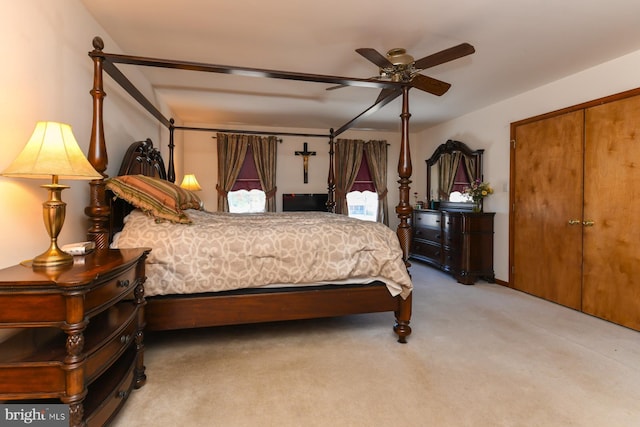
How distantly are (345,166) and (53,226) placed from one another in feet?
16.8

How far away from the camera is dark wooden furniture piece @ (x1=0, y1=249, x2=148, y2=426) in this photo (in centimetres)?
115

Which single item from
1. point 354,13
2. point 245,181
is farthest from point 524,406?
point 245,181

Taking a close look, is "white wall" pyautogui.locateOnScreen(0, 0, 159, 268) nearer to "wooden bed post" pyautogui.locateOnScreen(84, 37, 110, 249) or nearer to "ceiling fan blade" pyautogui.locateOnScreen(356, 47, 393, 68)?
"wooden bed post" pyautogui.locateOnScreen(84, 37, 110, 249)

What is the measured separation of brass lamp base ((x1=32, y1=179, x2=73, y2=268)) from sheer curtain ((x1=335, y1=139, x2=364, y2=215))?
4.87 m

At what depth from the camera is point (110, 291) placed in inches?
56.0

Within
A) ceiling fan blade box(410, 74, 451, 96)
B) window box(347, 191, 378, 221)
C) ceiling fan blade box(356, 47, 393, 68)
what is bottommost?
window box(347, 191, 378, 221)

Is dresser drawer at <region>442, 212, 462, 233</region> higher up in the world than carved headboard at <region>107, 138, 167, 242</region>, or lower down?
lower down

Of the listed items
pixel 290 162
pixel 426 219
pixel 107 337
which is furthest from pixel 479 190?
pixel 107 337

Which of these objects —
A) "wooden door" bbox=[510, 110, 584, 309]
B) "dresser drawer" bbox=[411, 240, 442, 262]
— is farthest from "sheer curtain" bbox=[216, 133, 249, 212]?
"wooden door" bbox=[510, 110, 584, 309]

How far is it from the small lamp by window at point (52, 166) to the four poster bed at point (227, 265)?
545mm

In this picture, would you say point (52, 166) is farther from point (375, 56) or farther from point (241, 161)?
point (241, 161)

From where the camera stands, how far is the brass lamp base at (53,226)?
4.49 ft

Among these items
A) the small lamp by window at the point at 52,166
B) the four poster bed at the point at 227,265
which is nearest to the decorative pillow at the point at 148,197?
the four poster bed at the point at 227,265

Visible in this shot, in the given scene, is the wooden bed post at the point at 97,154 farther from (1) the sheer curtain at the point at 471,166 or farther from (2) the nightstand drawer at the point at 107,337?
(1) the sheer curtain at the point at 471,166
